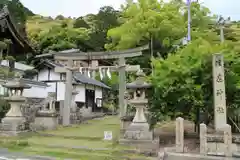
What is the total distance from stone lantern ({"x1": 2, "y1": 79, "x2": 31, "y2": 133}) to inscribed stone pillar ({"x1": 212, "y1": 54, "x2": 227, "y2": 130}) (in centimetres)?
947

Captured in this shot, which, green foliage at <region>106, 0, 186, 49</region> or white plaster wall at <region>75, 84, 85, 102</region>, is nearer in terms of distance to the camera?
green foliage at <region>106, 0, 186, 49</region>

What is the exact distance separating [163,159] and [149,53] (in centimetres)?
1958

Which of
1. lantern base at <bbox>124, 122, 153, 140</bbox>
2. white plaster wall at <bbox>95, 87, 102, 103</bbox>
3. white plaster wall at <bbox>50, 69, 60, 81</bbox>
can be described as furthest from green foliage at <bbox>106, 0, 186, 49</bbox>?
lantern base at <bbox>124, 122, 153, 140</bbox>

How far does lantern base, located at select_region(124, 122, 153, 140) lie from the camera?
10.1 meters

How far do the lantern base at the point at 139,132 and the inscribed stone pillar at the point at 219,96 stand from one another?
9.34 feet

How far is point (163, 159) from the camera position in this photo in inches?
310

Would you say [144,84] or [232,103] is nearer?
[232,103]

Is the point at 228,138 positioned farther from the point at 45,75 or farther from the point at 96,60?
the point at 45,75

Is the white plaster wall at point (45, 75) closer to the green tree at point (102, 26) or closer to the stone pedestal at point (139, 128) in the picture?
the stone pedestal at point (139, 128)

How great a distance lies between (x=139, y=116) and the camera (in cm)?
1070

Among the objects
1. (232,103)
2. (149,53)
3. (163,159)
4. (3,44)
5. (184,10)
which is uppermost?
(184,10)

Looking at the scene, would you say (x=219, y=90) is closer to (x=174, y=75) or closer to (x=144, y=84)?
(x=174, y=75)

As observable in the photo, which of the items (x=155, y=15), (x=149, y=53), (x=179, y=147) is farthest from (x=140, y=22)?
(x=179, y=147)

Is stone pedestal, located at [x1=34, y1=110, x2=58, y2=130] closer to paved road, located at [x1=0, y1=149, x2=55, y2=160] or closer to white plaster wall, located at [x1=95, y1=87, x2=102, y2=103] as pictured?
paved road, located at [x1=0, y1=149, x2=55, y2=160]
